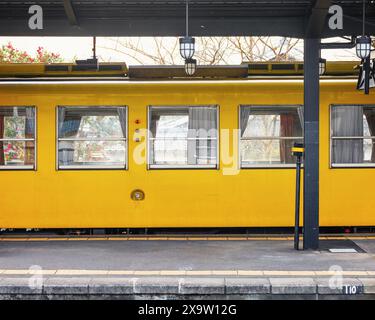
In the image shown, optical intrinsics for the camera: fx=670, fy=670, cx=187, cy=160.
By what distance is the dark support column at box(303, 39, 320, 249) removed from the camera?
9.23 meters

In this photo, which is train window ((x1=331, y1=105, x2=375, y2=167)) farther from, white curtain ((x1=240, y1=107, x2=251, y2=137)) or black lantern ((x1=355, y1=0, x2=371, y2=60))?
black lantern ((x1=355, y1=0, x2=371, y2=60))

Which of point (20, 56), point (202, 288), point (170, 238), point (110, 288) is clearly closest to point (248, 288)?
point (202, 288)

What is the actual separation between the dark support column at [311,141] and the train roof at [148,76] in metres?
1.38

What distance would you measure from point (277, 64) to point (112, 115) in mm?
2746

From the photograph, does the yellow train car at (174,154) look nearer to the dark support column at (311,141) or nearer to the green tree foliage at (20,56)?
the dark support column at (311,141)

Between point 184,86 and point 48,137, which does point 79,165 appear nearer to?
point 48,137

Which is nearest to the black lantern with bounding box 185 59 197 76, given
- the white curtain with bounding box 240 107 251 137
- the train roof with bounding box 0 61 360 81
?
the train roof with bounding box 0 61 360 81

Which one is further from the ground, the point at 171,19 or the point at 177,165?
the point at 171,19

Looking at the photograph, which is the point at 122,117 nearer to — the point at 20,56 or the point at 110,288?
the point at 110,288

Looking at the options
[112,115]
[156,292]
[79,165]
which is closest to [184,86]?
[112,115]

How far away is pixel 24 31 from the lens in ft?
30.6

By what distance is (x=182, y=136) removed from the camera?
10.6 metres

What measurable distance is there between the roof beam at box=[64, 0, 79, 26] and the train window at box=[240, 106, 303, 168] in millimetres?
3011

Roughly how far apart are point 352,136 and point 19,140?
5282mm
